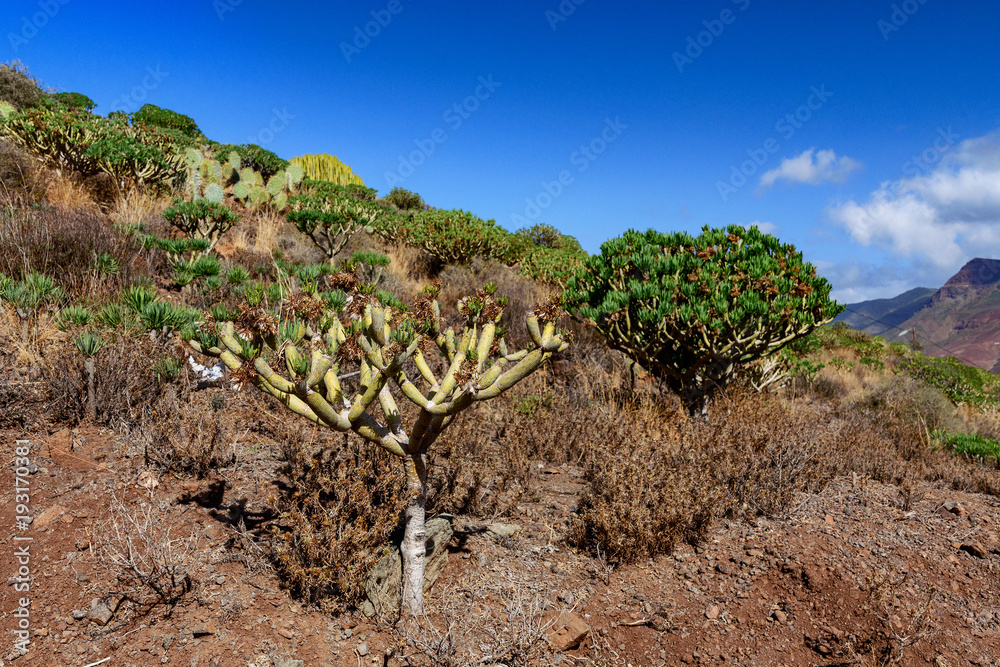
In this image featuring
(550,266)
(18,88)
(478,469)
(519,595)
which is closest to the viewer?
(519,595)

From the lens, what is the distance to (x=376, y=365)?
7.55 ft

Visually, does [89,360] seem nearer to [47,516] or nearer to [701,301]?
[47,516]

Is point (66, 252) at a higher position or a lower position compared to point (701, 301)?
higher

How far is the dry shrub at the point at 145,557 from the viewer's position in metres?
2.46

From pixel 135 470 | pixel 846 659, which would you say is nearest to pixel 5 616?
pixel 135 470

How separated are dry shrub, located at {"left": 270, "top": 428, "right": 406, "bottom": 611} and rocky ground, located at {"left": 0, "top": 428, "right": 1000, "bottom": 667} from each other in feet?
0.47

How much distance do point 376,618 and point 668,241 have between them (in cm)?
538

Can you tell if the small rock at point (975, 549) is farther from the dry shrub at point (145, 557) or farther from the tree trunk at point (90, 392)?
the tree trunk at point (90, 392)

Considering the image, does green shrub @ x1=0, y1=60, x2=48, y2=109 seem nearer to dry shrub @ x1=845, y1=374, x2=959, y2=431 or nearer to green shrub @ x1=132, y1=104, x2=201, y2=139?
green shrub @ x1=132, y1=104, x2=201, y2=139

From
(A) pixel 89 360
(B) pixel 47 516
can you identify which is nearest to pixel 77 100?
(A) pixel 89 360

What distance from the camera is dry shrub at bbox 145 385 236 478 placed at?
3.46 meters

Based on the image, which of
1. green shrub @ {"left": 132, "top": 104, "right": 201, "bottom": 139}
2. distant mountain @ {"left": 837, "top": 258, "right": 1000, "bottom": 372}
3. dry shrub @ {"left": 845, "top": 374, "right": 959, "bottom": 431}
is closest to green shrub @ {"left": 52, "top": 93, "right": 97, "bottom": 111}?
green shrub @ {"left": 132, "top": 104, "right": 201, "bottom": 139}

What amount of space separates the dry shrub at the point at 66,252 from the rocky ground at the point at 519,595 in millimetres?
2828

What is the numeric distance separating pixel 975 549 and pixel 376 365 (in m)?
4.71
